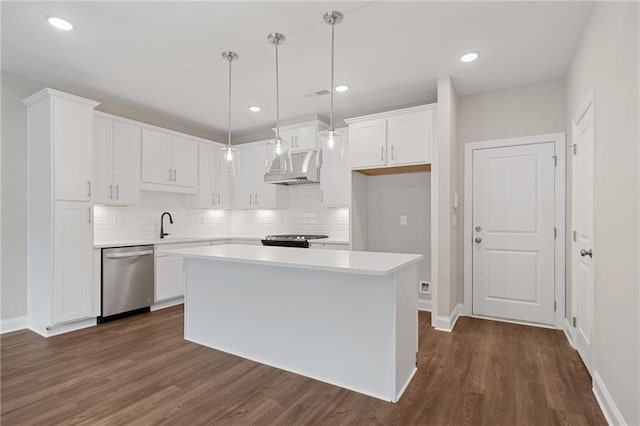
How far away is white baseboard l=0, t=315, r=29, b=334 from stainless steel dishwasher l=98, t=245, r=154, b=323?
2.31 feet

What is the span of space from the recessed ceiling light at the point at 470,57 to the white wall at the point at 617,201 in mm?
834

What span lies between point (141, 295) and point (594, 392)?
4.44m

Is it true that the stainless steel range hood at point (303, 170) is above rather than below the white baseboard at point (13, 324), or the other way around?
above

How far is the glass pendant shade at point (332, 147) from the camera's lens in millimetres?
2529

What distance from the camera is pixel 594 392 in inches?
88.3

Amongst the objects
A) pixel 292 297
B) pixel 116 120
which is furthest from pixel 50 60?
pixel 292 297

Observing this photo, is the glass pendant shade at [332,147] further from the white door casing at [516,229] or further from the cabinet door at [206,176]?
the cabinet door at [206,176]

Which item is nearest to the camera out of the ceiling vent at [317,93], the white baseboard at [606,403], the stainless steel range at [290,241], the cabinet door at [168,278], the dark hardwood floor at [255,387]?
the white baseboard at [606,403]

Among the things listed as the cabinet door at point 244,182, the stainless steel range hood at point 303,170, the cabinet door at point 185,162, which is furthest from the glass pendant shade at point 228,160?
the cabinet door at point 244,182

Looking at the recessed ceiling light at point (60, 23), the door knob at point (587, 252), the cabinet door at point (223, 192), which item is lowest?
the door knob at point (587, 252)

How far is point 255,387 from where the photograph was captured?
7.73 feet

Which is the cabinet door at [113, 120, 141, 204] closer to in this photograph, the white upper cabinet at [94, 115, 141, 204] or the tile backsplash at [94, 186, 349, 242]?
the white upper cabinet at [94, 115, 141, 204]

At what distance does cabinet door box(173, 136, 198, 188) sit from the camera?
4801 mm

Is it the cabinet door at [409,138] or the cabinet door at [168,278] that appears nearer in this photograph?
the cabinet door at [409,138]
